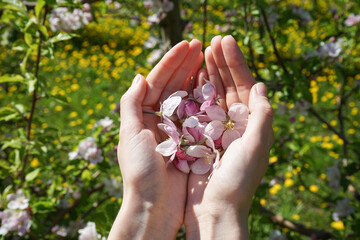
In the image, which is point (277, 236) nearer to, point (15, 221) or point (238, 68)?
point (238, 68)

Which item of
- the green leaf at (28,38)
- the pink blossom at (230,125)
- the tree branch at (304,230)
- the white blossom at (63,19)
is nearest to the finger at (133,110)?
the pink blossom at (230,125)

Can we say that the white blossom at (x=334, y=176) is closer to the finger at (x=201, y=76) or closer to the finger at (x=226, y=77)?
the finger at (x=226, y=77)

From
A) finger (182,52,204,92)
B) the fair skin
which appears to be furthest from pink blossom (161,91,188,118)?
finger (182,52,204,92)

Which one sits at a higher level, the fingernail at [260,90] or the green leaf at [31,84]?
the green leaf at [31,84]

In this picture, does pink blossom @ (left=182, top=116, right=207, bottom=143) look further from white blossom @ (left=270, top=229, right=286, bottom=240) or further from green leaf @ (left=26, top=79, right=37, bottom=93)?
white blossom @ (left=270, top=229, right=286, bottom=240)

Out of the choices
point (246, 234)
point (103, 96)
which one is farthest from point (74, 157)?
point (103, 96)

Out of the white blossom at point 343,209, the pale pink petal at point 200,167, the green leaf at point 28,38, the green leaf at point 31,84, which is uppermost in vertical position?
the green leaf at point 28,38

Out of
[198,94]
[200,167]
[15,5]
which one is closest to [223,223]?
[200,167]
